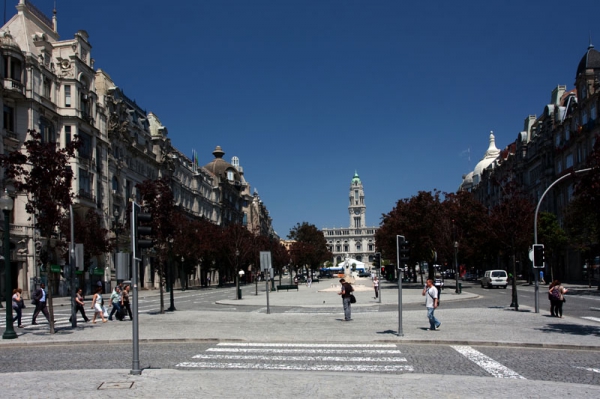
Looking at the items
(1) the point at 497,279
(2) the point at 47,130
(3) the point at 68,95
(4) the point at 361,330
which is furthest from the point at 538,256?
(3) the point at 68,95

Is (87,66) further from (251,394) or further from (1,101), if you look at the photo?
(251,394)

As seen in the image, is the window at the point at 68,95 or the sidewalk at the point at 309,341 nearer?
the sidewalk at the point at 309,341

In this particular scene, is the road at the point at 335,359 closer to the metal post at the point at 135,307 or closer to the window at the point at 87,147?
the metal post at the point at 135,307

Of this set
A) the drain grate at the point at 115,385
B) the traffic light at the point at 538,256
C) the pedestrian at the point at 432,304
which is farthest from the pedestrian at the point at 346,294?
the drain grate at the point at 115,385

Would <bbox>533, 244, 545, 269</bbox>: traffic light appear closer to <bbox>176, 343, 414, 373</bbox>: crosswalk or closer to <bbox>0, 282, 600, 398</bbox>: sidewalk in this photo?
<bbox>0, 282, 600, 398</bbox>: sidewalk

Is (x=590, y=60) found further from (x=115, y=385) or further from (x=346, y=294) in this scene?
(x=115, y=385)

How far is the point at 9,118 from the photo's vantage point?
44281mm

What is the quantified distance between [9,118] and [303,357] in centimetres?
3889

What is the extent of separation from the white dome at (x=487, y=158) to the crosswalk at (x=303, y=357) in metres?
127

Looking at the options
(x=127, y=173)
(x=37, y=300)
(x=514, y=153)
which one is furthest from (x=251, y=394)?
(x=514, y=153)

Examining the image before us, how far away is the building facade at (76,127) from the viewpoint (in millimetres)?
44219

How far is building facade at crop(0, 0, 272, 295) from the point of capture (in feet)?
145

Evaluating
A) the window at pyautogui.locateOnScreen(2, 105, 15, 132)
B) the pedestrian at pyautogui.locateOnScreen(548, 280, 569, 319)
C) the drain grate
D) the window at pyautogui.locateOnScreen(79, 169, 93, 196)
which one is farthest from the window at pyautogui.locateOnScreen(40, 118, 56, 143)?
the drain grate

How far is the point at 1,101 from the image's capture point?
43031mm
